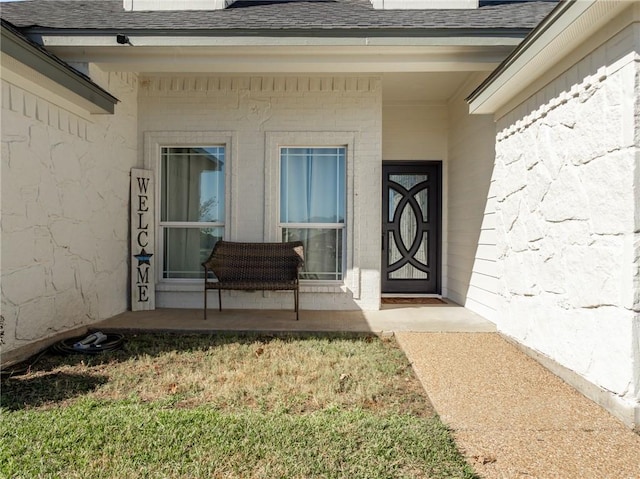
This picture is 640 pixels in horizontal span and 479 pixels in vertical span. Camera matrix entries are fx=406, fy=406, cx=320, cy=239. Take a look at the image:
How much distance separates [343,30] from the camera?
4.16 meters

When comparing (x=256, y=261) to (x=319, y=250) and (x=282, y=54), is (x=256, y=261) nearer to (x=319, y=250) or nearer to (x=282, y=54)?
(x=319, y=250)

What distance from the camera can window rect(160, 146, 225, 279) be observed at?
222 inches

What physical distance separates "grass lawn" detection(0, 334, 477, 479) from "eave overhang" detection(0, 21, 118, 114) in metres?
2.49

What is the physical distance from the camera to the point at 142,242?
541 cm

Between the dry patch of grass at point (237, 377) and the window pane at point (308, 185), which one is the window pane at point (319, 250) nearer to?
the window pane at point (308, 185)

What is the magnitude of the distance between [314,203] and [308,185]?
26 cm

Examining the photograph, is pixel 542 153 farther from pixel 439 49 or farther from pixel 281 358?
pixel 281 358

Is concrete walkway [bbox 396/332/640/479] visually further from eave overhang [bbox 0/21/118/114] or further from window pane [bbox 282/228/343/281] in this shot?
eave overhang [bbox 0/21/118/114]

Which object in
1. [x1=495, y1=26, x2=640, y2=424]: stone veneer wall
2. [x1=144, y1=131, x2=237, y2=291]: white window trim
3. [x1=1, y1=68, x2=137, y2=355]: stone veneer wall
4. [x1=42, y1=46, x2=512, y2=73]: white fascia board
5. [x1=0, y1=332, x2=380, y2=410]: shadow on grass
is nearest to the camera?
[x1=495, y1=26, x2=640, y2=424]: stone veneer wall

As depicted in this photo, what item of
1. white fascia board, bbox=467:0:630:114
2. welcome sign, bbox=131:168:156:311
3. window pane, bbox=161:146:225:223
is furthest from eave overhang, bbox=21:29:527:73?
welcome sign, bbox=131:168:156:311

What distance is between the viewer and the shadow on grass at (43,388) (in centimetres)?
260

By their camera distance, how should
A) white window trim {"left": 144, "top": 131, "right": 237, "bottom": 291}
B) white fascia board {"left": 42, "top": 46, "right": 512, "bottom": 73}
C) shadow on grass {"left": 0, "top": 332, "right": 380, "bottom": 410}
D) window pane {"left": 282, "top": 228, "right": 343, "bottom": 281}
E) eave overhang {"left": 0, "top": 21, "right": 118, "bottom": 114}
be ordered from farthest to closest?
window pane {"left": 282, "top": 228, "right": 343, "bottom": 281} < white window trim {"left": 144, "top": 131, "right": 237, "bottom": 291} < white fascia board {"left": 42, "top": 46, "right": 512, "bottom": 73} < eave overhang {"left": 0, "top": 21, "right": 118, "bottom": 114} < shadow on grass {"left": 0, "top": 332, "right": 380, "bottom": 410}

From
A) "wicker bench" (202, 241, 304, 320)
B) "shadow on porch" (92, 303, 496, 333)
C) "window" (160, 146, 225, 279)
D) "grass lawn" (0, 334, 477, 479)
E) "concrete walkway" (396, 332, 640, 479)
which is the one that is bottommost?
"concrete walkway" (396, 332, 640, 479)

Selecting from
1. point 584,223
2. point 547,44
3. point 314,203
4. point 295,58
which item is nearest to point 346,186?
point 314,203
